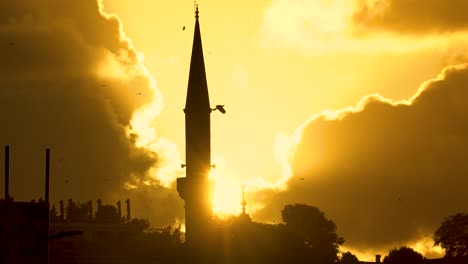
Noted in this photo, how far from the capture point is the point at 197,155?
5443 inches

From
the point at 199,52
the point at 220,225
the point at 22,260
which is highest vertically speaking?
the point at 199,52

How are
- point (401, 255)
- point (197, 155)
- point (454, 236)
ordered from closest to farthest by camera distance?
point (454, 236) < point (197, 155) < point (401, 255)

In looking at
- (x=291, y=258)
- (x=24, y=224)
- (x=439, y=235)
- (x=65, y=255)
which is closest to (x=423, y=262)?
(x=291, y=258)

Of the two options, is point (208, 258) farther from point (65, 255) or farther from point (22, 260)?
point (22, 260)

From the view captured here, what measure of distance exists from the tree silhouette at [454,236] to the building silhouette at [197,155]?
90.4 ft

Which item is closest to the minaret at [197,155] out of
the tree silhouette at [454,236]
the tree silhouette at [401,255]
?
the tree silhouette at [454,236]

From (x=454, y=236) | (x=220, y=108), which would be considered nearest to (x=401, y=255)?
(x=220, y=108)

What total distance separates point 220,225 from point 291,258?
354 inches

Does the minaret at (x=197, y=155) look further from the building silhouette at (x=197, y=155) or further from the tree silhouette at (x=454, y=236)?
the tree silhouette at (x=454, y=236)

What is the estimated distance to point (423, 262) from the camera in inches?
5714

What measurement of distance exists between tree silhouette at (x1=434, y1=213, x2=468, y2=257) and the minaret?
2755 cm

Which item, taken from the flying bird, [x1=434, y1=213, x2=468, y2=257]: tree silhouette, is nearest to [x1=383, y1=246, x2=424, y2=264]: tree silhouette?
the flying bird

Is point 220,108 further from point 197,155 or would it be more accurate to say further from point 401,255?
point 401,255

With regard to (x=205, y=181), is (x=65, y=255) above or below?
below
